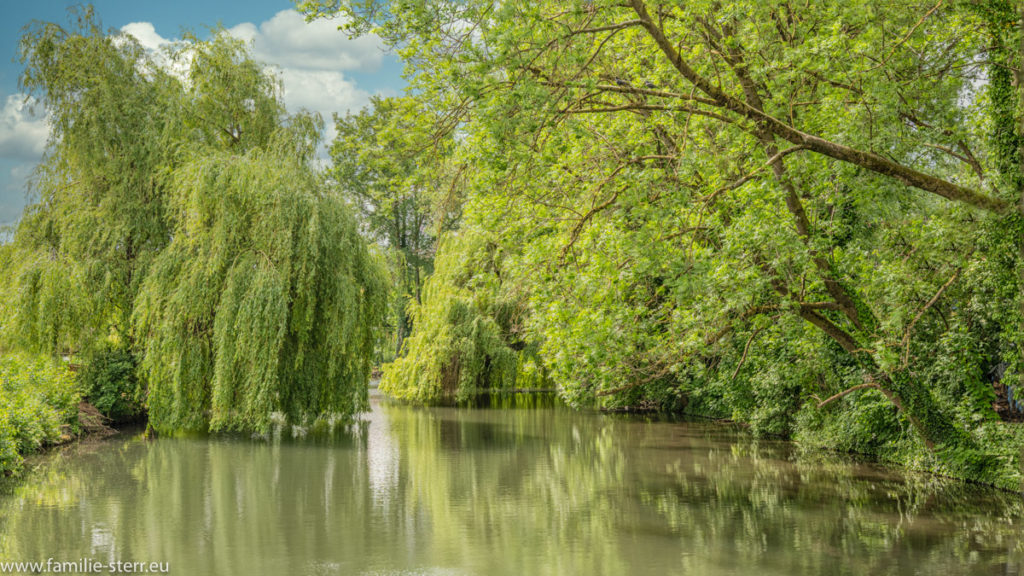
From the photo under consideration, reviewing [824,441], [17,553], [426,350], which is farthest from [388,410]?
[17,553]

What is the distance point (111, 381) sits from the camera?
16156mm

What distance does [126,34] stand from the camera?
54.8 feet

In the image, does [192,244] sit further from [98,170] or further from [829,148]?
[829,148]

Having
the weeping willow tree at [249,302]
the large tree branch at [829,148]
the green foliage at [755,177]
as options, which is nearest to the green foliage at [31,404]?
the weeping willow tree at [249,302]

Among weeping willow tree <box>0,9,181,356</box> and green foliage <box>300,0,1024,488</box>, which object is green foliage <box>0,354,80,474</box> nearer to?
weeping willow tree <box>0,9,181,356</box>

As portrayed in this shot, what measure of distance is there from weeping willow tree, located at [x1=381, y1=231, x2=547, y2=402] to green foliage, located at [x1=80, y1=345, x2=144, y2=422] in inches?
310

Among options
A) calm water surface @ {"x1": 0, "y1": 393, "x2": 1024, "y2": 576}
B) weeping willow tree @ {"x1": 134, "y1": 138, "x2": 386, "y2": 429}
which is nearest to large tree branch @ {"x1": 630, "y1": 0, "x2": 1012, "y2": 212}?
calm water surface @ {"x1": 0, "y1": 393, "x2": 1024, "y2": 576}

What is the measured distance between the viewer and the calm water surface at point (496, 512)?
271 inches

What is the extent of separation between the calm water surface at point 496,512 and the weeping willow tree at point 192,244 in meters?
1.41

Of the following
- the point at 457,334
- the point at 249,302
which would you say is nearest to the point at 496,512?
the point at 249,302

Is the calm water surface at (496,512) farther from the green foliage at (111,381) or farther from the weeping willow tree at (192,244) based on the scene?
the green foliage at (111,381)

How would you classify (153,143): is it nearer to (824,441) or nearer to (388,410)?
(388,410)

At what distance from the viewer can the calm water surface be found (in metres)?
6.89

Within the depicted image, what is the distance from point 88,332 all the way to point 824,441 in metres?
14.1
